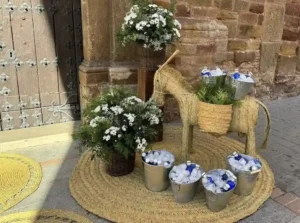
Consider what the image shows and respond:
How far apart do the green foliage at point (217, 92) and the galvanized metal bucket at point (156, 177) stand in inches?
21.6

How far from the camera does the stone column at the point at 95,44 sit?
2.90 meters

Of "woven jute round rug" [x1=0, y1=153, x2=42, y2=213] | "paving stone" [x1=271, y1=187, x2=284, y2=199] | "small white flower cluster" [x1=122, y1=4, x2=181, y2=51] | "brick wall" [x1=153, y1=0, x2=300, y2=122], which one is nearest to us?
"woven jute round rug" [x1=0, y1=153, x2=42, y2=213]

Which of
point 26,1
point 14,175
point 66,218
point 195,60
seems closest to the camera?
point 66,218

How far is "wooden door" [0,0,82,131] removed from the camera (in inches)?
118

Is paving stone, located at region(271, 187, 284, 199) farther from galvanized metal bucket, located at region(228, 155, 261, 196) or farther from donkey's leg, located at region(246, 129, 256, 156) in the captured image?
donkey's leg, located at region(246, 129, 256, 156)

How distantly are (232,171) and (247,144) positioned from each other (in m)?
0.33

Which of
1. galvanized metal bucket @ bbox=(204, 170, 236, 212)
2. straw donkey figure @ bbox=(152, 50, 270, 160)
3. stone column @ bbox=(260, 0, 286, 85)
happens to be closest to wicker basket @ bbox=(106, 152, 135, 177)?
straw donkey figure @ bbox=(152, 50, 270, 160)

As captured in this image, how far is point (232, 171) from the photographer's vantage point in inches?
81.0

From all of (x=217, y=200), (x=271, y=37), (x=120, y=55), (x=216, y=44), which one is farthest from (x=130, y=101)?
(x=271, y=37)

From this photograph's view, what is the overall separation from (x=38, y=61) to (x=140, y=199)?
1.89 metres

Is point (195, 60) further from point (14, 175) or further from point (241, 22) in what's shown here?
point (14, 175)

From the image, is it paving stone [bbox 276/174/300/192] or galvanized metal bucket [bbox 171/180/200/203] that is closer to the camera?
galvanized metal bucket [bbox 171/180/200/203]

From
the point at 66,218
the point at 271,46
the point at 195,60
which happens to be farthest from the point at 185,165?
the point at 271,46

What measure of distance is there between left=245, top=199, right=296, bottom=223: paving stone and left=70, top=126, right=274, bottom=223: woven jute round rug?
1.3 inches
